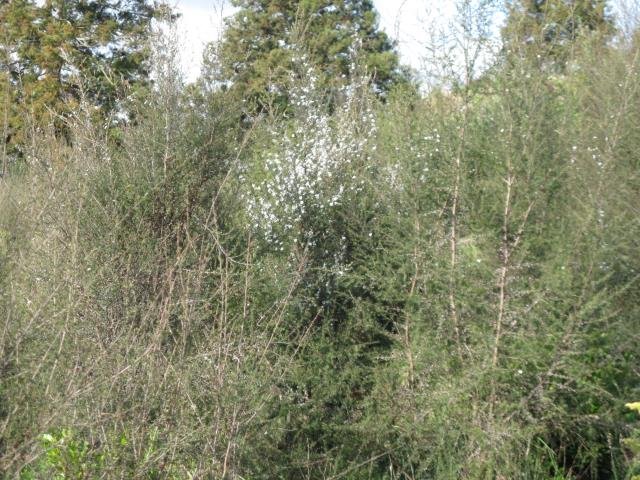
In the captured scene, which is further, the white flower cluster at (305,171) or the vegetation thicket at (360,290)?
the white flower cluster at (305,171)

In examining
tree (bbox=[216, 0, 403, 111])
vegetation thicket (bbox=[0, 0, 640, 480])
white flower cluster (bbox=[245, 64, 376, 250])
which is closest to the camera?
vegetation thicket (bbox=[0, 0, 640, 480])

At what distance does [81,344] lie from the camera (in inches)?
166

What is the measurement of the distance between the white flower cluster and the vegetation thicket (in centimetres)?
3

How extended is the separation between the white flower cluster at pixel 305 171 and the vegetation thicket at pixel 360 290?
0.03 meters

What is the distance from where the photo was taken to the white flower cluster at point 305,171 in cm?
752

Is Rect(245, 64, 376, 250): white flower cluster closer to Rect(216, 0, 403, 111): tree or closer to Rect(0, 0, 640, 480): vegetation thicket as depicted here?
Rect(0, 0, 640, 480): vegetation thicket

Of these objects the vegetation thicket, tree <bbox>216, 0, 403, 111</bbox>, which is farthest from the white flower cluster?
tree <bbox>216, 0, 403, 111</bbox>

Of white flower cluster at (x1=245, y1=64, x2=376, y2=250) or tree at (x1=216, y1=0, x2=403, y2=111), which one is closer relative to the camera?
white flower cluster at (x1=245, y1=64, x2=376, y2=250)

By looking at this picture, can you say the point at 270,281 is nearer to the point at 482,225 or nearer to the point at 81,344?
the point at 482,225

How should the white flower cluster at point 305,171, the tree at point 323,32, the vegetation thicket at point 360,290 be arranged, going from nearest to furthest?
the vegetation thicket at point 360,290
the white flower cluster at point 305,171
the tree at point 323,32

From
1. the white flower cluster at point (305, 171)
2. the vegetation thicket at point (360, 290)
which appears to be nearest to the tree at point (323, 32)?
the white flower cluster at point (305, 171)

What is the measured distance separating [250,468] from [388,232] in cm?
227

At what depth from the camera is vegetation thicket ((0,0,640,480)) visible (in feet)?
14.5

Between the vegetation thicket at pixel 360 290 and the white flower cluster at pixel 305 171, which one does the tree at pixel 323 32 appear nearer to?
the white flower cluster at pixel 305 171
